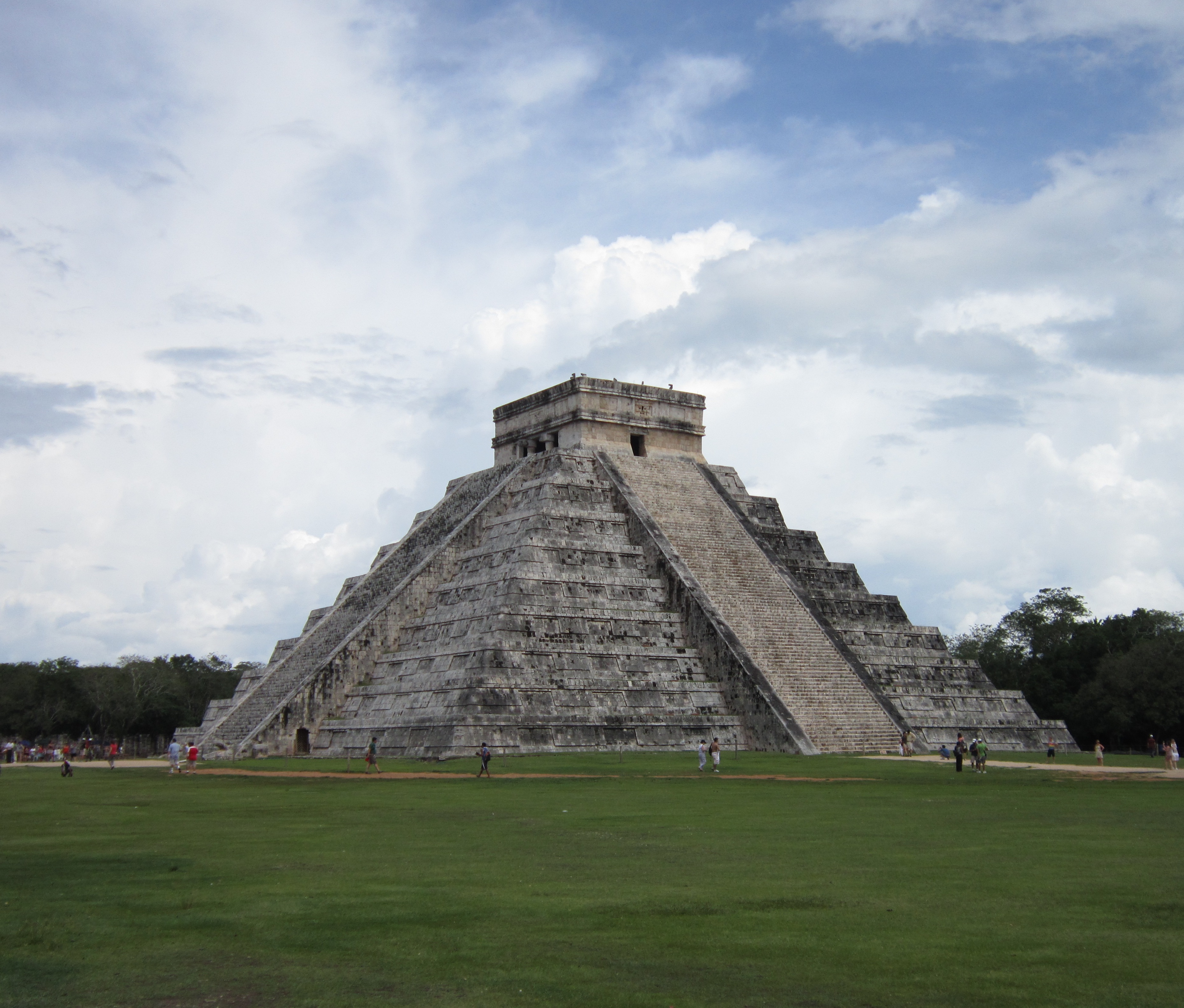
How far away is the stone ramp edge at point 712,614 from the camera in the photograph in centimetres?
2606

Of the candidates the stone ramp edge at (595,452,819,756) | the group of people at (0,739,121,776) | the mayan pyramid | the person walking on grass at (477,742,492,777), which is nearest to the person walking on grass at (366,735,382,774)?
the mayan pyramid

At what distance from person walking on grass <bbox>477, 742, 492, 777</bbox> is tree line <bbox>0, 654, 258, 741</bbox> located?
113 feet

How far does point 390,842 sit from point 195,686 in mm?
52351

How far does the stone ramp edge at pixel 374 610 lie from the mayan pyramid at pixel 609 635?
0.26ft

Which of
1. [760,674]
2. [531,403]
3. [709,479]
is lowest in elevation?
[760,674]

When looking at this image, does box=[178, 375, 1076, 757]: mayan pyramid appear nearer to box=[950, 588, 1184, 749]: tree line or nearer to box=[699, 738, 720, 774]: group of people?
box=[699, 738, 720, 774]: group of people

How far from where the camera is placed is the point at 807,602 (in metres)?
31.3

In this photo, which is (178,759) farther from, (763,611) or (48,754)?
(48,754)

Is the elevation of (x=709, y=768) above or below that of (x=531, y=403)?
below

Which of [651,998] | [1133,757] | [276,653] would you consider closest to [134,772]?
[276,653]

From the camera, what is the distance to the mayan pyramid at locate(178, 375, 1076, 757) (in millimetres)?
25922

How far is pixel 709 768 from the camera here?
22.7 m

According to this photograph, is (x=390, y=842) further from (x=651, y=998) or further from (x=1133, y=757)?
(x=1133, y=757)

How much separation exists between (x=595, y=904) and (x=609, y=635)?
1875cm
